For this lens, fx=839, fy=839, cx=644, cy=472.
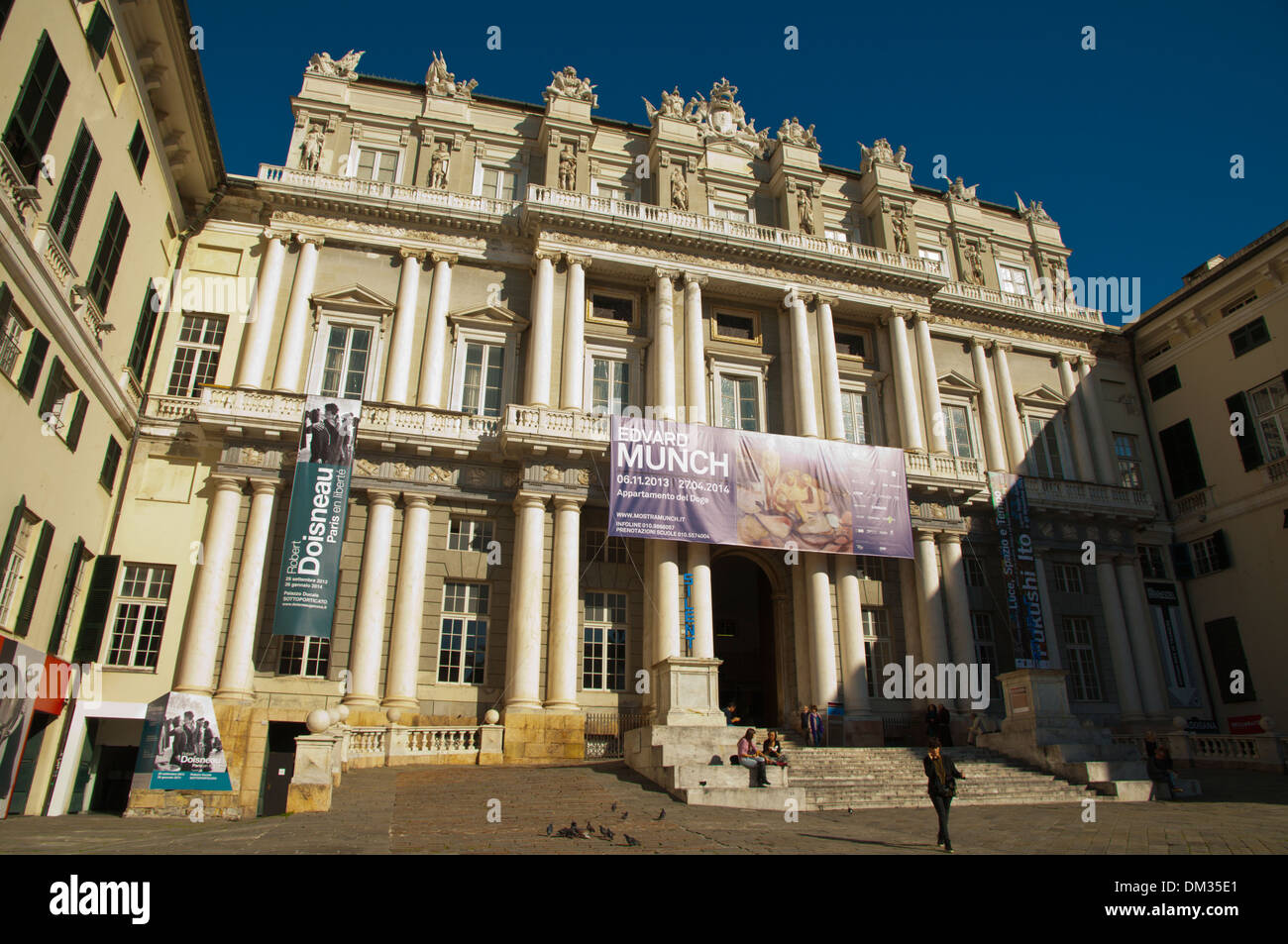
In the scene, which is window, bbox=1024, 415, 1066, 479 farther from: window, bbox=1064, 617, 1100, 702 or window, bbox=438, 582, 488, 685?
window, bbox=438, 582, 488, 685

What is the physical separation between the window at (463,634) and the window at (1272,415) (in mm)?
A: 26761


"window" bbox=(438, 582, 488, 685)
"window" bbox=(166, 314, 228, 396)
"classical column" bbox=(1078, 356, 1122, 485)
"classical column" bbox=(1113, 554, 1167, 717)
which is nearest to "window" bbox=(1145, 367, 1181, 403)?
"classical column" bbox=(1078, 356, 1122, 485)

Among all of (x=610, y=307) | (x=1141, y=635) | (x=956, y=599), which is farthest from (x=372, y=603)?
(x=1141, y=635)

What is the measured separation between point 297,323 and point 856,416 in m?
19.1

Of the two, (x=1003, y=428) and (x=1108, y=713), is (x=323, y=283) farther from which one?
(x=1108, y=713)

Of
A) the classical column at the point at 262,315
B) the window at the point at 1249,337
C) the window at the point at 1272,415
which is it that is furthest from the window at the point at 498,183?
the window at the point at 1272,415

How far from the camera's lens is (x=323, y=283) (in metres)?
26.8

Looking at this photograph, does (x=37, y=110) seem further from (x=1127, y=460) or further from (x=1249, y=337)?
(x=1127, y=460)

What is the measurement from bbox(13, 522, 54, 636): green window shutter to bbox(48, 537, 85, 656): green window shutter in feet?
4.39

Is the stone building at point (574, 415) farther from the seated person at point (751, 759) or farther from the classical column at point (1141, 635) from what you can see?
the seated person at point (751, 759)

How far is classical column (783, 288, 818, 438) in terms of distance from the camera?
27891 mm

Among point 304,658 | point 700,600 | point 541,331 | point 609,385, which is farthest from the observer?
point 609,385

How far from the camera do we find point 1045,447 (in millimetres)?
32469
